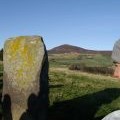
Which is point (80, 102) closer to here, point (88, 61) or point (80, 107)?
point (80, 107)

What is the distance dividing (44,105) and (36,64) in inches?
64.2

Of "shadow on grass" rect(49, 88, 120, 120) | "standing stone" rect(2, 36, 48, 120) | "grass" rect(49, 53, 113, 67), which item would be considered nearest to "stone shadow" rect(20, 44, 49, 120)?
"standing stone" rect(2, 36, 48, 120)

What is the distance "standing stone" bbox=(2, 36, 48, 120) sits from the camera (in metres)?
14.1

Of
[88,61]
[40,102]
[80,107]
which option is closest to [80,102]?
[80,107]

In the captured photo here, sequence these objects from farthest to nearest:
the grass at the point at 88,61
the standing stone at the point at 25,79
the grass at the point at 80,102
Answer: the grass at the point at 88,61 → the grass at the point at 80,102 → the standing stone at the point at 25,79

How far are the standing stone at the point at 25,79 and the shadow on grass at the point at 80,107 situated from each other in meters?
1.24

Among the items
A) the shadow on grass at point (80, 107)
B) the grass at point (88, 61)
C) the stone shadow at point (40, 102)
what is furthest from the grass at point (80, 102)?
the grass at point (88, 61)

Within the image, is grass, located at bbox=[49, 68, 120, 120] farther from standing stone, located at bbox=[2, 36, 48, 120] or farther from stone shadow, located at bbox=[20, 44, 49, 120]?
standing stone, located at bbox=[2, 36, 48, 120]

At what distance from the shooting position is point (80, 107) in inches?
666

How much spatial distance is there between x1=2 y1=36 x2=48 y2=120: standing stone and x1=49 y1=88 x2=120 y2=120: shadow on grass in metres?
1.24

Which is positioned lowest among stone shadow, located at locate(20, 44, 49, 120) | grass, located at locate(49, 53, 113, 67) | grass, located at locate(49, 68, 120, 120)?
grass, located at locate(49, 53, 113, 67)

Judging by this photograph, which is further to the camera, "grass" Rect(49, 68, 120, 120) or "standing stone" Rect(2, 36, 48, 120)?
"grass" Rect(49, 68, 120, 120)

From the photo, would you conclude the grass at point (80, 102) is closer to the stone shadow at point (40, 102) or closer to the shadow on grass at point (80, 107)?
the shadow on grass at point (80, 107)

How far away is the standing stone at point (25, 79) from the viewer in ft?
46.1
